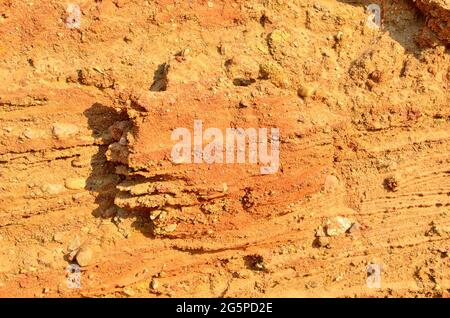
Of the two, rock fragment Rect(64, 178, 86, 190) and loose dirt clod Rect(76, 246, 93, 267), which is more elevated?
rock fragment Rect(64, 178, 86, 190)

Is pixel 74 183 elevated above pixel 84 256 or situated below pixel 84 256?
above

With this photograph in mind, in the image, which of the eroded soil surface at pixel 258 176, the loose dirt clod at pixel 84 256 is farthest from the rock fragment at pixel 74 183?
the loose dirt clod at pixel 84 256

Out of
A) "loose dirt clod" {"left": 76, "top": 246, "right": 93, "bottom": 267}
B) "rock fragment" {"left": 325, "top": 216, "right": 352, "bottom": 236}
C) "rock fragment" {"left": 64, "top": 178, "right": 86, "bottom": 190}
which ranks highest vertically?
"rock fragment" {"left": 64, "top": 178, "right": 86, "bottom": 190}

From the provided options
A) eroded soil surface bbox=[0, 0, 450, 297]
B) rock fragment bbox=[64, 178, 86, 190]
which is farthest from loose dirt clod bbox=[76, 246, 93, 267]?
rock fragment bbox=[64, 178, 86, 190]

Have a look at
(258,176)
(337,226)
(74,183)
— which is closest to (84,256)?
(74,183)

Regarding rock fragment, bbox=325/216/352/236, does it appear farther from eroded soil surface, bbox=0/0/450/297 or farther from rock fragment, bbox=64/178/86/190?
rock fragment, bbox=64/178/86/190

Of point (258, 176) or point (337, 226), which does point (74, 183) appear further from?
point (337, 226)

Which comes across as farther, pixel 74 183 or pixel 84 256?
pixel 74 183

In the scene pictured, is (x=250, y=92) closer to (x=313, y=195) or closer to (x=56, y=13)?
(x=313, y=195)

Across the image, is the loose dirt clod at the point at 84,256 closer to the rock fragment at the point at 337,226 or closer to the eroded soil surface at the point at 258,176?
the eroded soil surface at the point at 258,176
